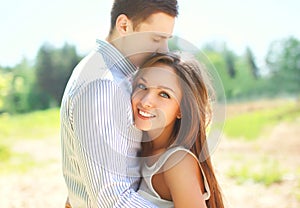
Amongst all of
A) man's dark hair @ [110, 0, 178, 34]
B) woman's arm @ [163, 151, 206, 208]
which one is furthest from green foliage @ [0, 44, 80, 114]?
woman's arm @ [163, 151, 206, 208]

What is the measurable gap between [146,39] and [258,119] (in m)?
4.21

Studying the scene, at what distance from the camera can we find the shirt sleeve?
3.40 ft

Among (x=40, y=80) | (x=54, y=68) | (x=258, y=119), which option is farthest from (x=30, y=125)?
(x=258, y=119)

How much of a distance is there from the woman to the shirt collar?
0.09 ft

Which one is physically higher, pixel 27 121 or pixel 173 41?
pixel 173 41

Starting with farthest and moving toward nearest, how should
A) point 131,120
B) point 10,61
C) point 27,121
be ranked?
point 27,121, point 10,61, point 131,120

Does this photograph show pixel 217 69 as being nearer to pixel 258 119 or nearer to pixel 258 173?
pixel 258 119

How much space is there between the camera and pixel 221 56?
5266 millimetres

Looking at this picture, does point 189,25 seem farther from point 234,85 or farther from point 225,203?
point 225,203

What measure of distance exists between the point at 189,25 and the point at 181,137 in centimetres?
325

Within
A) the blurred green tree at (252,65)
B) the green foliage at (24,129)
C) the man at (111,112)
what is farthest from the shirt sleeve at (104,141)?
the blurred green tree at (252,65)

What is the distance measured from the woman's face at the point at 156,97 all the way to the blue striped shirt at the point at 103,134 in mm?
30

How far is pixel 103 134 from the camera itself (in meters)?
1.04

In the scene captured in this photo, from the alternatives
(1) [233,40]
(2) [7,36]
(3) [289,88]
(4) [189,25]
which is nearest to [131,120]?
(4) [189,25]
